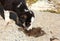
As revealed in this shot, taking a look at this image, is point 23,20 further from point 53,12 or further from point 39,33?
point 53,12

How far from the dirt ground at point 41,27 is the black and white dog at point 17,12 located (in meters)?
0.06

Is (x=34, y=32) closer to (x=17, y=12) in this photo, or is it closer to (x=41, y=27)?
(x=41, y=27)

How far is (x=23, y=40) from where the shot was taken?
1.79 meters

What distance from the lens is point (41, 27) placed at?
1.95 meters

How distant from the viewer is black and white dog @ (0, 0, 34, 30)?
1818 millimetres

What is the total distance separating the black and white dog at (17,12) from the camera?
182 cm

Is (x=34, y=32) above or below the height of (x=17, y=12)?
below

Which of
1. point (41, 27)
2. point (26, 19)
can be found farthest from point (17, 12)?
point (41, 27)

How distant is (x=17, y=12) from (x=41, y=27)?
0.26 meters

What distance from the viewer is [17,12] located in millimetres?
1901

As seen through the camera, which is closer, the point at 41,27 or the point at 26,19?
the point at 26,19

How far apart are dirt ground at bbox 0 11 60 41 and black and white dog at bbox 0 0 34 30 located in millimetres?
64

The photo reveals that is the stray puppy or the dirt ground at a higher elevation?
the stray puppy

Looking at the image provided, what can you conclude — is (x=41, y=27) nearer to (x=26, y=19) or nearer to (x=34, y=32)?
(x=34, y=32)
